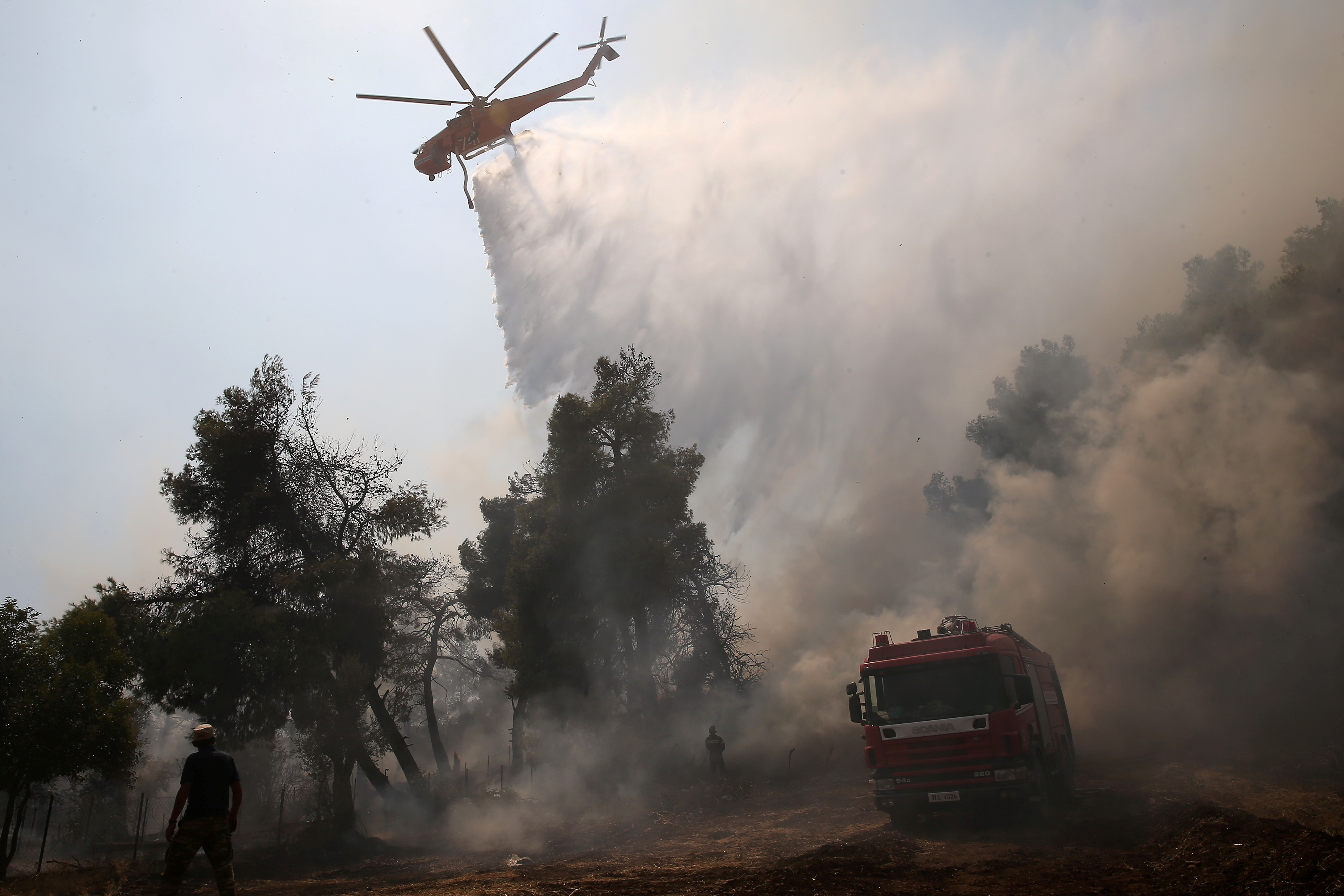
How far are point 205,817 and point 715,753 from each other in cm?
2004

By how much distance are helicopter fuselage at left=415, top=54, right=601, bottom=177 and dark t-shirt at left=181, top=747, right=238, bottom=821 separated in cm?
2518

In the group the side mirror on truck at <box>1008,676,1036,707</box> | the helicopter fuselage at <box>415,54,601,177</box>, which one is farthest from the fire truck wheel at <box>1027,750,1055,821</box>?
the helicopter fuselage at <box>415,54,601,177</box>

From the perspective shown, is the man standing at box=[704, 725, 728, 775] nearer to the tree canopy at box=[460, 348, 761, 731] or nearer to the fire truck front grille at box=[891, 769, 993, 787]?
the tree canopy at box=[460, 348, 761, 731]

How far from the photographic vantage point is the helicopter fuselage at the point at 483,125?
92.2 feet

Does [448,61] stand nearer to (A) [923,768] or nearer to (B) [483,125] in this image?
(B) [483,125]

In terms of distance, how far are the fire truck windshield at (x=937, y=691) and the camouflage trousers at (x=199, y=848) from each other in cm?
1126

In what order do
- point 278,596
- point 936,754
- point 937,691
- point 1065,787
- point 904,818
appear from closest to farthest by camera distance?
point 936,754, point 937,691, point 904,818, point 1065,787, point 278,596

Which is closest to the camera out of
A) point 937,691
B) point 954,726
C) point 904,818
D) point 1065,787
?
point 954,726

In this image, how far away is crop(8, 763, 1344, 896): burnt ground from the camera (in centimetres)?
947

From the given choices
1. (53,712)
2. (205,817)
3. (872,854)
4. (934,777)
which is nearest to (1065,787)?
(934,777)

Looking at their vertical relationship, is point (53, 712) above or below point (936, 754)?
above

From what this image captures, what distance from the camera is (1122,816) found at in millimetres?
13969

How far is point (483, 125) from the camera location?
28.7 meters

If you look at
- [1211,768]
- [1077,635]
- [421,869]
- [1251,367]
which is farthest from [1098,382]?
[421,869]
